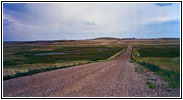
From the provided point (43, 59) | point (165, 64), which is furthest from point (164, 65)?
point (43, 59)

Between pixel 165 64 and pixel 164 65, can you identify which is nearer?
pixel 164 65

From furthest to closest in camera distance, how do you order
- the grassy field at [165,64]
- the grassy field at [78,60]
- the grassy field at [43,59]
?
the grassy field at [43,59]
the grassy field at [78,60]
the grassy field at [165,64]

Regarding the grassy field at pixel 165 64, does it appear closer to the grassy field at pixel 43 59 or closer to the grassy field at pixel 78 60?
the grassy field at pixel 78 60

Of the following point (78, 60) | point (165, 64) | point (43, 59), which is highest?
point (165, 64)

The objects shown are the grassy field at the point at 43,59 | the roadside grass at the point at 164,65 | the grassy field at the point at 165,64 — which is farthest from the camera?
the grassy field at the point at 43,59

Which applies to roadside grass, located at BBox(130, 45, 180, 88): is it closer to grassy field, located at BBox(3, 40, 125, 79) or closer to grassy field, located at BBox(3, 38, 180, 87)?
grassy field, located at BBox(3, 38, 180, 87)

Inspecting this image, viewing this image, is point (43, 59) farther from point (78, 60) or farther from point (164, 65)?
point (164, 65)

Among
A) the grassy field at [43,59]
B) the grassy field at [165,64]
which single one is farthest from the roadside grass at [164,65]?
the grassy field at [43,59]

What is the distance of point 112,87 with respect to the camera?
1066 cm

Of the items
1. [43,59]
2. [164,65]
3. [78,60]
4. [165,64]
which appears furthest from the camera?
[43,59]

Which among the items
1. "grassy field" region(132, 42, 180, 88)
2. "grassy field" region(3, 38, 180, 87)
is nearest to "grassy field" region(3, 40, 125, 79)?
"grassy field" region(3, 38, 180, 87)

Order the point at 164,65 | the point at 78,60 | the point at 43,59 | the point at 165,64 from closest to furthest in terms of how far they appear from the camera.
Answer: the point at 164,65, the point at 165,64, the point at 78,60, the point at 43,59

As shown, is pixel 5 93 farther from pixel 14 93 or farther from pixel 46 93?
pixel 46 93

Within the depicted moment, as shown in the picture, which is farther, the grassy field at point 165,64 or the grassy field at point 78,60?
the grassy field at point 78,60
